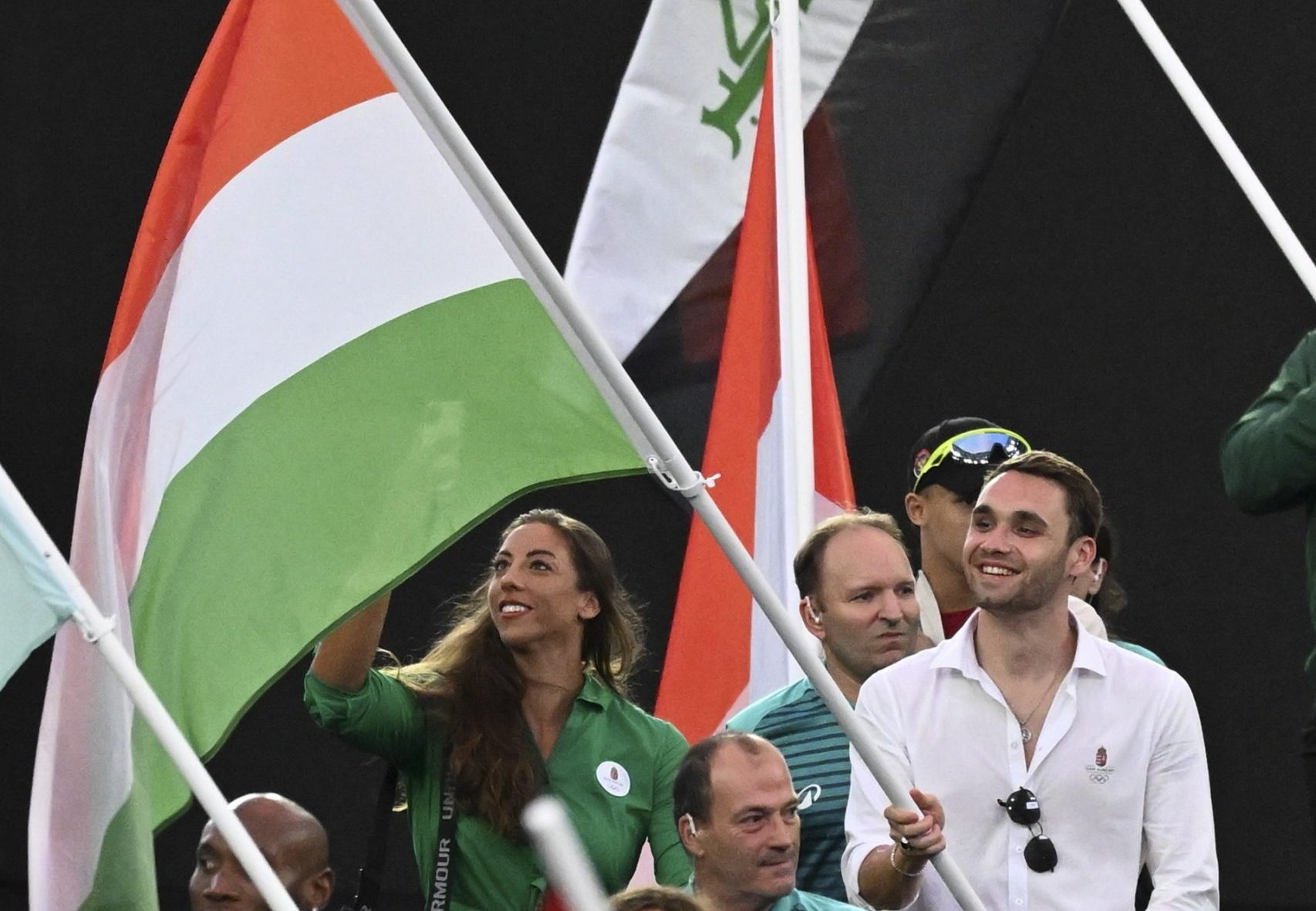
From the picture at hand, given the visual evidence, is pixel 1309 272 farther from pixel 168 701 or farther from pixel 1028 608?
pixel 168 701

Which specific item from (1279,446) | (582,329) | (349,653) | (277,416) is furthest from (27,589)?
(1279,446)

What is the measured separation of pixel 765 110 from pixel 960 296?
2.33 metres

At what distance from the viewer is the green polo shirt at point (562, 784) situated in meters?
3.98

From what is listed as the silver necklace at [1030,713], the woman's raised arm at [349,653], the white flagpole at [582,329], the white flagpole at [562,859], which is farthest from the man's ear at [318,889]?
the white flagpole at [562,859]

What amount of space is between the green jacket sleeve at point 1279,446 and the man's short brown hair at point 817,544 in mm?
631

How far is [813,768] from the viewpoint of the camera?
4027 millimetres

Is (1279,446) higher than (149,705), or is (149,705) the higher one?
(1279,446)

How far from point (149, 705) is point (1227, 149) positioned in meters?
2.19

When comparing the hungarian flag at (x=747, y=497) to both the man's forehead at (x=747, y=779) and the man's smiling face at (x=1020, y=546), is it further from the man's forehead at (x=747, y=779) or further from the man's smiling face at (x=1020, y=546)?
the man's forehead at (x=747, y=779)

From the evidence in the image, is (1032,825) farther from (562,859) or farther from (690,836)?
(562,859)

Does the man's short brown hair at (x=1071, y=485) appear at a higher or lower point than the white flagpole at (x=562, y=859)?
higher

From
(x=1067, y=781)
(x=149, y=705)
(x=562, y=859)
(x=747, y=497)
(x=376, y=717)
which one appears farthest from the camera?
(x=747, y=497)

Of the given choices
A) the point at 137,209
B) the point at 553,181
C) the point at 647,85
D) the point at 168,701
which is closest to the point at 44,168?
the point at 137,209

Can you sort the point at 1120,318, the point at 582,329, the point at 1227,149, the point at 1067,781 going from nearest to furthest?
the point at 582,329
the point at 1067,781
the point at 1227,149
the point at 1120,318
